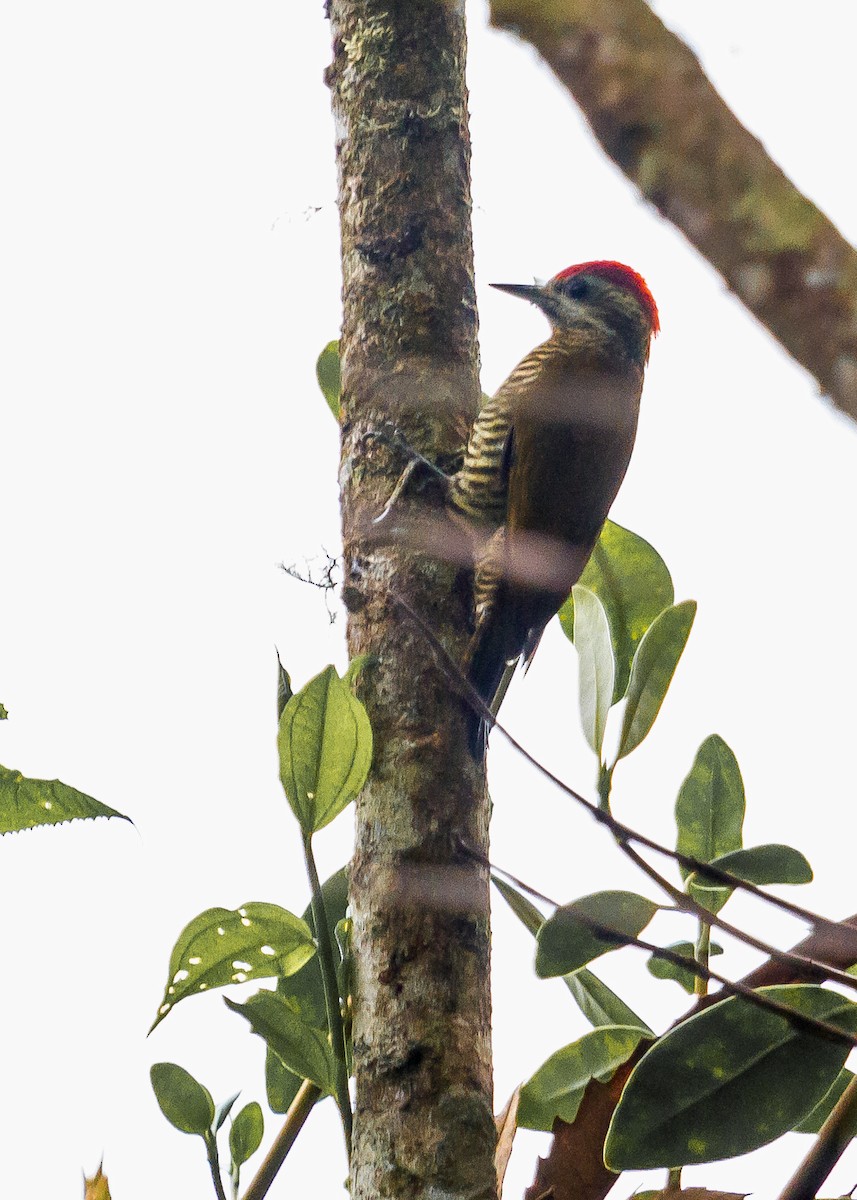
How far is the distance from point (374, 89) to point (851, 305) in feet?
4.45

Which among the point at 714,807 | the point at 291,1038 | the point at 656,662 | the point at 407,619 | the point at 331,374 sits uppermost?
the point at 331,374

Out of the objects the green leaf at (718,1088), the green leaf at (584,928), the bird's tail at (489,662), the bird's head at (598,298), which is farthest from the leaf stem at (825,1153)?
the bird's head at (598,298)

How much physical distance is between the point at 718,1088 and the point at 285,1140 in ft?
1.43

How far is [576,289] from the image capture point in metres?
2.55

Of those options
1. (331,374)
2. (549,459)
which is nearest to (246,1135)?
(331,374)

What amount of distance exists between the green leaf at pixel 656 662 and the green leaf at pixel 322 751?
0.86 ft

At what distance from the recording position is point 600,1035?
1.16 m

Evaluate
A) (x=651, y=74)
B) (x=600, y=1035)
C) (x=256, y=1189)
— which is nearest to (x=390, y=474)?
(x=600, y=1035)

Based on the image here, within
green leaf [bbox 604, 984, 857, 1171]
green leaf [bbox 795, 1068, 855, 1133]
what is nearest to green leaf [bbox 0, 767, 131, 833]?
green leaf [bbox 604, 984, 857, 1171]

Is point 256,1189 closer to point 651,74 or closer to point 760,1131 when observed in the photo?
point 760,1131

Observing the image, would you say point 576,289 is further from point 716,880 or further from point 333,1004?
point 716,880

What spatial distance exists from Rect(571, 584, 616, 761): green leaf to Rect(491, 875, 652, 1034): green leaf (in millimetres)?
220

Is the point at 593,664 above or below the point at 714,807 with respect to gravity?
above

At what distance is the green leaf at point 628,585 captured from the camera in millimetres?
1357
